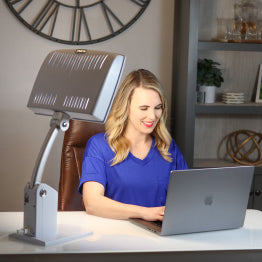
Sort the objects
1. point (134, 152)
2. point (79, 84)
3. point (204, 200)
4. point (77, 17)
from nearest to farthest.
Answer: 1. point (79, 84)
2. point (204, 200)
3. point (134, 152)
4. point (77, 17)

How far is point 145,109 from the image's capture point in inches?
83.8

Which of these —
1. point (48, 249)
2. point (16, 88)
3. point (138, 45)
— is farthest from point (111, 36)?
point (48, 249)

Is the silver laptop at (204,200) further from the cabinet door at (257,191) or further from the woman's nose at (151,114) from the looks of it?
the cabinet door at (257,191)

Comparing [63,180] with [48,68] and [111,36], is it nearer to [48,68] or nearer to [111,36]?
[48,68]

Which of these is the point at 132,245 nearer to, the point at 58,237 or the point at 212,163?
the point at 58,237

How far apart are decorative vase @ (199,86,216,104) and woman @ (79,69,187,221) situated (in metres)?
0.96

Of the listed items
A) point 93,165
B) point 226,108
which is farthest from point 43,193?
point 226,108

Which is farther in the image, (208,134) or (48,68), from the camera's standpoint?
(208,134)

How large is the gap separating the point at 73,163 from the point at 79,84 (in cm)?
99

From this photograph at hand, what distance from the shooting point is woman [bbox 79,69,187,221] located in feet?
6.91

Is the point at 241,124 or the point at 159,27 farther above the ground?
the point at 159,27

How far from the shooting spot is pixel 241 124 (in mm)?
3402

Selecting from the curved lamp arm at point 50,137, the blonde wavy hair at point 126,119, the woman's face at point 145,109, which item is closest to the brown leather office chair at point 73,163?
the blonde wavy hair at point 126,119

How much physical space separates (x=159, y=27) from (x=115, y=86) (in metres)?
1.90
